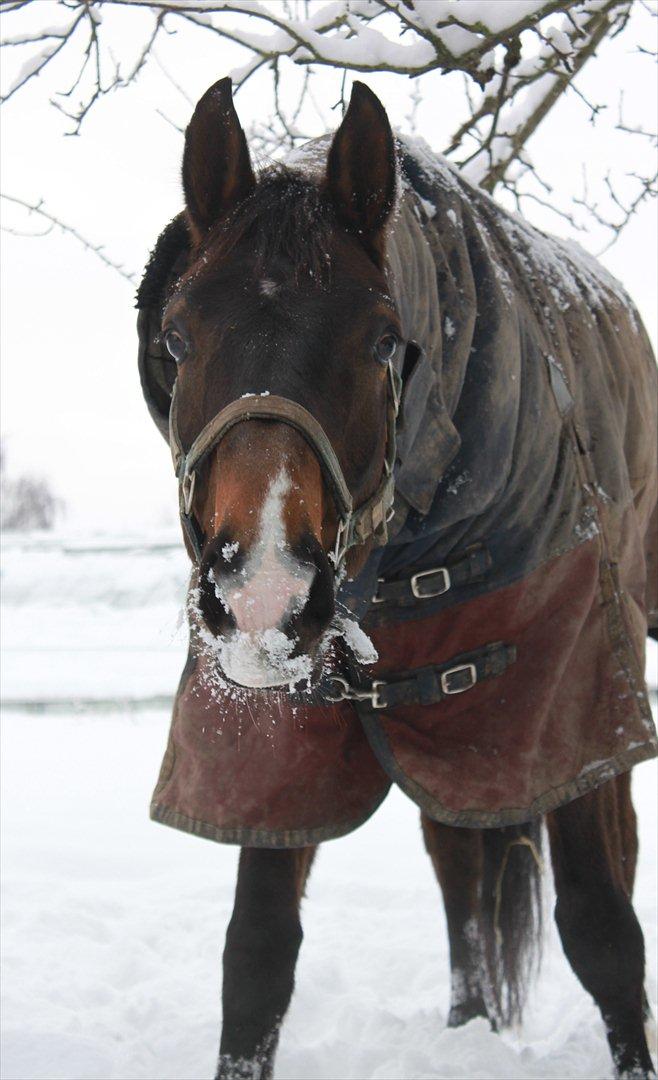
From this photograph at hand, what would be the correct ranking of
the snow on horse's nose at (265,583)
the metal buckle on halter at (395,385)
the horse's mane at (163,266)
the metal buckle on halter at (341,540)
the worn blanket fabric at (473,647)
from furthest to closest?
1. the worn blanket fabric at (473,647)
2. the horse's mane at (163,266)
3. the metal buckle on halter at (395,385)
4. the metal buckle on halter at (341,540)
5. the snow on horse's nose at (265,583)

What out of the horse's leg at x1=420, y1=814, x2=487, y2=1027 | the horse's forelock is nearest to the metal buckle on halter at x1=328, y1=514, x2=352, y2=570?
the horse's forelock

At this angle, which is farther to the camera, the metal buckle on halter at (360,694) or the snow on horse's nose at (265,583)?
the metal buckle on halter at (360,694)

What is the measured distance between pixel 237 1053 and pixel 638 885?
211 centimetres

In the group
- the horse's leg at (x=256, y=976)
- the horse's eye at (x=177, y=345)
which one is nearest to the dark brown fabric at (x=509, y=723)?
the horse's leg at (x=256, y=976)

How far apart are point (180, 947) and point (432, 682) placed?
1732 mm

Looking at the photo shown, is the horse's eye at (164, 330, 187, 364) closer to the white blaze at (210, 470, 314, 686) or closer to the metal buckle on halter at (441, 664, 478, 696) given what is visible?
the white blaze at (210, 470, 314, 686)

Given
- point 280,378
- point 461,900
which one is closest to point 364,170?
point 280,378

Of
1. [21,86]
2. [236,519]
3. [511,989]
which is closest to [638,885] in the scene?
[511,989]

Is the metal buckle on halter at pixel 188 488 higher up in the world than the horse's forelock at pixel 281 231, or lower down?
lower down

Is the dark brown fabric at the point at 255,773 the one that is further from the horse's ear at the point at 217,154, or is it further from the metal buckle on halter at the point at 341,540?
the horse's ear at the point at 217,154

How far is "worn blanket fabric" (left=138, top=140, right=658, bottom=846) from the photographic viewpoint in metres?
1.89

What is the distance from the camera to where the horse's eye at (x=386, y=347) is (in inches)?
56.2

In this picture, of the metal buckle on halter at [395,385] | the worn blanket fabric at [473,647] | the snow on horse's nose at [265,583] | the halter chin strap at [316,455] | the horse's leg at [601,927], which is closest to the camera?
the snow on horse's nose at [265,583]

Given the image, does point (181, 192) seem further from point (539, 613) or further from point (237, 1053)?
point (237, 1053)
